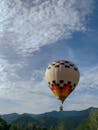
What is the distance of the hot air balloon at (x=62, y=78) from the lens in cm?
4347

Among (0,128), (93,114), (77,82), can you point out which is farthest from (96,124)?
(77,82)

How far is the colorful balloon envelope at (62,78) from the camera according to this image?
4347 centimetres

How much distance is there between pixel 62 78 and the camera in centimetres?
4353

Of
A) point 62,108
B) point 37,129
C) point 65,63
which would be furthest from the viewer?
point 37,129

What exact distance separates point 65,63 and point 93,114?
2585 inches

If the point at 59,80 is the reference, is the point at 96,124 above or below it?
above

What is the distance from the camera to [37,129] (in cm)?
17312

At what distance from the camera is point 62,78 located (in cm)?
4353

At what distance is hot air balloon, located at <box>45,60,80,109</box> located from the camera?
43.5 m

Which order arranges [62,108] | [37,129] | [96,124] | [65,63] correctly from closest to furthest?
1. [62,108]
2. [65,63]
3. [96,124]
4. [37,129]

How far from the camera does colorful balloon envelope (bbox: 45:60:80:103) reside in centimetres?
4347

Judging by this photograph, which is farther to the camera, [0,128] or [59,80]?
[0,128]

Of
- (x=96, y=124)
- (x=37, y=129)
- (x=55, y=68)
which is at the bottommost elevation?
(x=55, y=68)

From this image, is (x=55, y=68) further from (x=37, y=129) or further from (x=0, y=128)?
(x=37, y=129)
